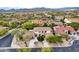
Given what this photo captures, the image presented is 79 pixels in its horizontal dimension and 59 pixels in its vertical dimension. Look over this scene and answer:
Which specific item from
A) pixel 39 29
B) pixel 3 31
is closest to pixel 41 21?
pixel 39 29

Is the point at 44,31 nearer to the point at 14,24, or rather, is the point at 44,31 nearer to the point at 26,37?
the point at 26,37

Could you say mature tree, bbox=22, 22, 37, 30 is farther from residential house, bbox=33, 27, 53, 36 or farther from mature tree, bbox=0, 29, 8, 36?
mature tree, bbox=0, 29, 8, 36

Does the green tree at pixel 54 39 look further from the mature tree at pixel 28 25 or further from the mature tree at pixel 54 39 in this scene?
the mature tree at pixel 28 25

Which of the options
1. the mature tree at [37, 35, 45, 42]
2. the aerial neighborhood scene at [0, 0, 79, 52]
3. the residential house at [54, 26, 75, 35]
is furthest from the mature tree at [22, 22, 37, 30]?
the residential house at [54, 26, 75, 35]
